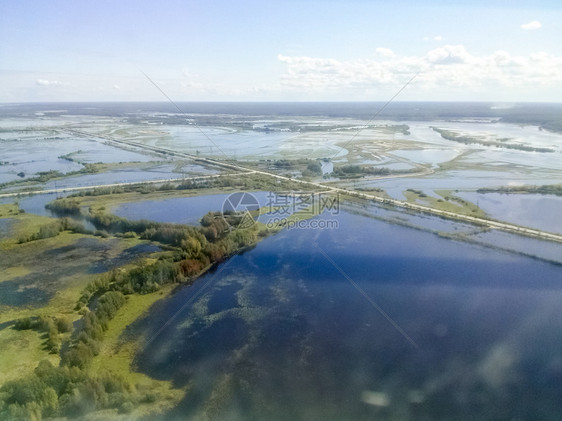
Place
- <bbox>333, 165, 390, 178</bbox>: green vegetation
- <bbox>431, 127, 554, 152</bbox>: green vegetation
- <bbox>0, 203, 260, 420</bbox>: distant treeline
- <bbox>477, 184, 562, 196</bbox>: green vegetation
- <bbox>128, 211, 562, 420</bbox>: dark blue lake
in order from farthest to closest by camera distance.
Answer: <bbox>431, 127, 554, 152</bbox>: green vegetation, <bbox>333, 165, 390, 178</bbox>: green vegetation, <bbox>477, 184, 562, 196</bbox>: green vegetation, <bbox>128, 211, 562, 420</bbox>: dark blue lake, <bbox>0, 203, 260, 420</bbox>: distant treeline

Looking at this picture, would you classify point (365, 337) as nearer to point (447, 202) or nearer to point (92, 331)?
point (92, 331)

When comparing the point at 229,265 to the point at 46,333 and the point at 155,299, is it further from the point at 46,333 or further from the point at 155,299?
the point at 46,333

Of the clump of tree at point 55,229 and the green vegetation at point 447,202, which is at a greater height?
the green vegetation at point 447,202

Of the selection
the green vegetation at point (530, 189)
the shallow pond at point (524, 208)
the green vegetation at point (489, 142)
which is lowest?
the shallow pond at point (524, 208)

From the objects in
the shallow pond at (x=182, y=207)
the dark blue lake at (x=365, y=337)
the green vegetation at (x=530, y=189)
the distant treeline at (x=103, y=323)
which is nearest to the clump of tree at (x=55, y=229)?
the distant treeline at (x=103, y=323)

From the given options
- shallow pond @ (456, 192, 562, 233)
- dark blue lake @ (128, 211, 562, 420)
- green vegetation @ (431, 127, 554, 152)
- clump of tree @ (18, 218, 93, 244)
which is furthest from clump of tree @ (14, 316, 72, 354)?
green vegetation @ (431, 127, 554, 152)

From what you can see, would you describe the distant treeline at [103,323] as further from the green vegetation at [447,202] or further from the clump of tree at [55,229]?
the green vegetation at [447,202]

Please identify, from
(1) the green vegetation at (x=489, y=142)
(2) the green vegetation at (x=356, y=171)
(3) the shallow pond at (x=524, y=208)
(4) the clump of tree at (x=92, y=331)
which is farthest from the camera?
(1) the green vegetation at (x=489, y=142)

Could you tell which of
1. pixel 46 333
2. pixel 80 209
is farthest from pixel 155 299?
pixel 80 209

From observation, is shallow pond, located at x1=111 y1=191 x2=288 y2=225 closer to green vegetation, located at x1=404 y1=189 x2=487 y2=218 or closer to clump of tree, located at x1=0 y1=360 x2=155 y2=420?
green vegetation, located at x1=404 y1=189 x2=487 y2=218
